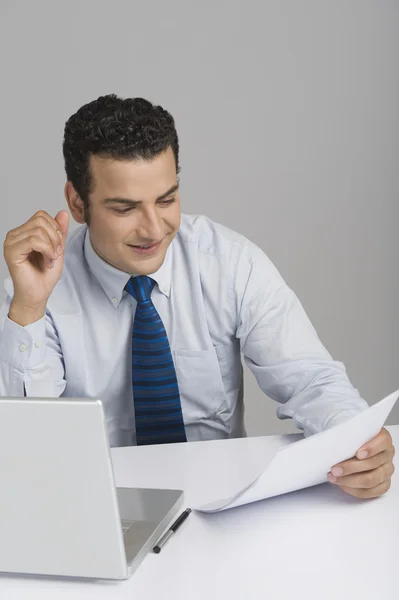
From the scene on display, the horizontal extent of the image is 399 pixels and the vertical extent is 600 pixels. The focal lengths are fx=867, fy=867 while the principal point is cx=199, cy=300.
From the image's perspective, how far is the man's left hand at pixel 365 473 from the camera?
1.44m

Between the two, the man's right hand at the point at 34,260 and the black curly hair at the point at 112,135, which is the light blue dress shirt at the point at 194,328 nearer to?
the man's right hand at the point at 34,260

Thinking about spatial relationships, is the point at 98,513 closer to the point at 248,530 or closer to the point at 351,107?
the point at 248,530

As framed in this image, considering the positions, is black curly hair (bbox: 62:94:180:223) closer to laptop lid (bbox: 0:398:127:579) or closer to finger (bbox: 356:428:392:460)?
finger (bbox: 356:428:392:460)

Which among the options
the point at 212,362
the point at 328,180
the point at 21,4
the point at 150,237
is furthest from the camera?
the point at 328,180

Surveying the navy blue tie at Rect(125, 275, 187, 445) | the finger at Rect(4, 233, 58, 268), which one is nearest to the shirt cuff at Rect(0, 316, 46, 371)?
the finger at Rect(4, 233, 58, 268)

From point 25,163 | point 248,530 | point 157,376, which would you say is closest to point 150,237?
point 157,376

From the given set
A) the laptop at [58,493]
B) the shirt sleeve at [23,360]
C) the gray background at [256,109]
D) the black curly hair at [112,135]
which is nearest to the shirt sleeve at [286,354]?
the black curly hair at [112,135]

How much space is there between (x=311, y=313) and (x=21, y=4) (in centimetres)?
172

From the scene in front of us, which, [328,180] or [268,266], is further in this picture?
[328,180]

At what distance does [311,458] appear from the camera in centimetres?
138

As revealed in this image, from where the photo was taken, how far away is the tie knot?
2047mm

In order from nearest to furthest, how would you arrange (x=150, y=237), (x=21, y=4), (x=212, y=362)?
(x=150, y=237)
(x=212, y=362)
(x=21, y=4)

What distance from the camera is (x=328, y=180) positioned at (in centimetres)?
361

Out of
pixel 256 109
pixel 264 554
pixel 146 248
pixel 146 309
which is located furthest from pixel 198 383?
pixel 256 109
